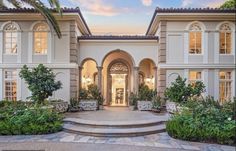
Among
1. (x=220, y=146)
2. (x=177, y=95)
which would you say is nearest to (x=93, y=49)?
(x=177, y=95)

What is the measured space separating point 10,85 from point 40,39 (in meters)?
3.37

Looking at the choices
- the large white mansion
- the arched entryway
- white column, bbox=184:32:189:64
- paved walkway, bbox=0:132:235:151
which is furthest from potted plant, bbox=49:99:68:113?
white column, bbox=184:32:189:64

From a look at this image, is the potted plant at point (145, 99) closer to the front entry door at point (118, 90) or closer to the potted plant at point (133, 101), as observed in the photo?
the potted plant at point (133, 101)

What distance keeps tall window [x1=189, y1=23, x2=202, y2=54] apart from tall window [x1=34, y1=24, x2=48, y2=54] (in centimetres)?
873

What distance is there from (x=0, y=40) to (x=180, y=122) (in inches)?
471

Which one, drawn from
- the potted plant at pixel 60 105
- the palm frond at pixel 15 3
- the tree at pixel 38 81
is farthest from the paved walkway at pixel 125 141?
the palm frond at pixel 15 3

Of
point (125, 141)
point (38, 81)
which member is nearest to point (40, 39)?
point (38, 81)

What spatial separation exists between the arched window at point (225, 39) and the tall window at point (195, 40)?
4.14ft

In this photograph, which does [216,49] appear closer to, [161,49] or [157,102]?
[161,49]

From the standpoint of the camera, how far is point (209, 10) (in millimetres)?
14672

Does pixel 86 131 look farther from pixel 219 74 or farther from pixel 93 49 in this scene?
pixel 219 74

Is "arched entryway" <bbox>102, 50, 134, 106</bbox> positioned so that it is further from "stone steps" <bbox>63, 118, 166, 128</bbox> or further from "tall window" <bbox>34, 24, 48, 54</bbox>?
"stone steps" <bbox>63, 118, 166, 128</bbox>

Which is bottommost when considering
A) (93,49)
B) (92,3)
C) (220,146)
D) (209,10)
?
(220,146)

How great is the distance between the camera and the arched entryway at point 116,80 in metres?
19.9
